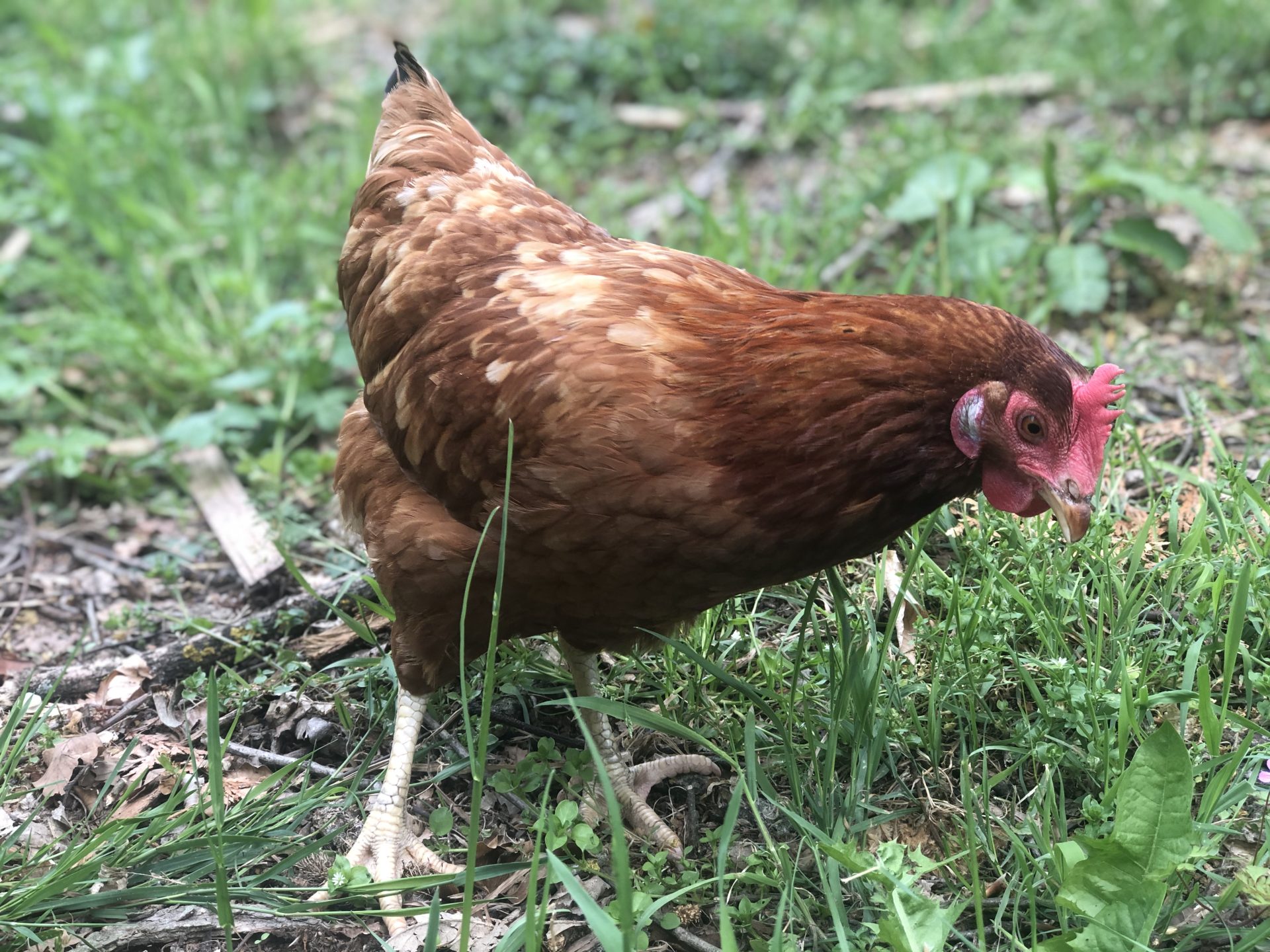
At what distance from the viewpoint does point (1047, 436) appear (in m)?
2.20

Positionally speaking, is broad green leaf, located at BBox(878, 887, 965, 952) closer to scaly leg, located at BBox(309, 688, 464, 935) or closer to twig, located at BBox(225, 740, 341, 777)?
scaly leg, located at BBox(309, 688, 464, 935)

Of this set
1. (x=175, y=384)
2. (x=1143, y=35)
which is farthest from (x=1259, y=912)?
(x=1143, y=35)

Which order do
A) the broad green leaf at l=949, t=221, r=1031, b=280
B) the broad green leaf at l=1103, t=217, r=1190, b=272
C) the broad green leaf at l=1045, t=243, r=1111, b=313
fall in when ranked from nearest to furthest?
the broad green leaf at l=1045, t=243, r=1111, b=313 < the broad green leaf at l=1103, t=217, r=1190, b=272 < the broad green leaf at l=949, t=221, r=1031, b=280

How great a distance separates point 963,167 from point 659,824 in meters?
3.14

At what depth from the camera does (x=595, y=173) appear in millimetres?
5988

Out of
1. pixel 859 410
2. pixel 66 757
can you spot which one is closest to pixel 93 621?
pixel 66 757

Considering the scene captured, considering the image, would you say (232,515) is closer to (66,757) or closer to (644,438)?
(66,757)

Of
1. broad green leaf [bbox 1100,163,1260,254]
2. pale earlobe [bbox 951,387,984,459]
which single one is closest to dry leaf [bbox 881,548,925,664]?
pale earlobe [bbox 951,387,984,459]

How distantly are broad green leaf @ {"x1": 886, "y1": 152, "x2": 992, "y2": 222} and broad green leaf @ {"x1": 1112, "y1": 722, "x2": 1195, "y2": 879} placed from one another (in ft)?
9.55

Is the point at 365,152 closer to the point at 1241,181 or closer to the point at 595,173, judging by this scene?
the point at 595,173

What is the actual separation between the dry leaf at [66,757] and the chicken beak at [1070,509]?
2326 mm

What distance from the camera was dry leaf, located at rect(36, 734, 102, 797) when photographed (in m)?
2.78

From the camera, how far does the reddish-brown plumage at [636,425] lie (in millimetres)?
2211

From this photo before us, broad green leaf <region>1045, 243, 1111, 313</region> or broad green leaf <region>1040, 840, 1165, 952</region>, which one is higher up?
broad green leaf <region>1045, 243, 1111, 313</region>
